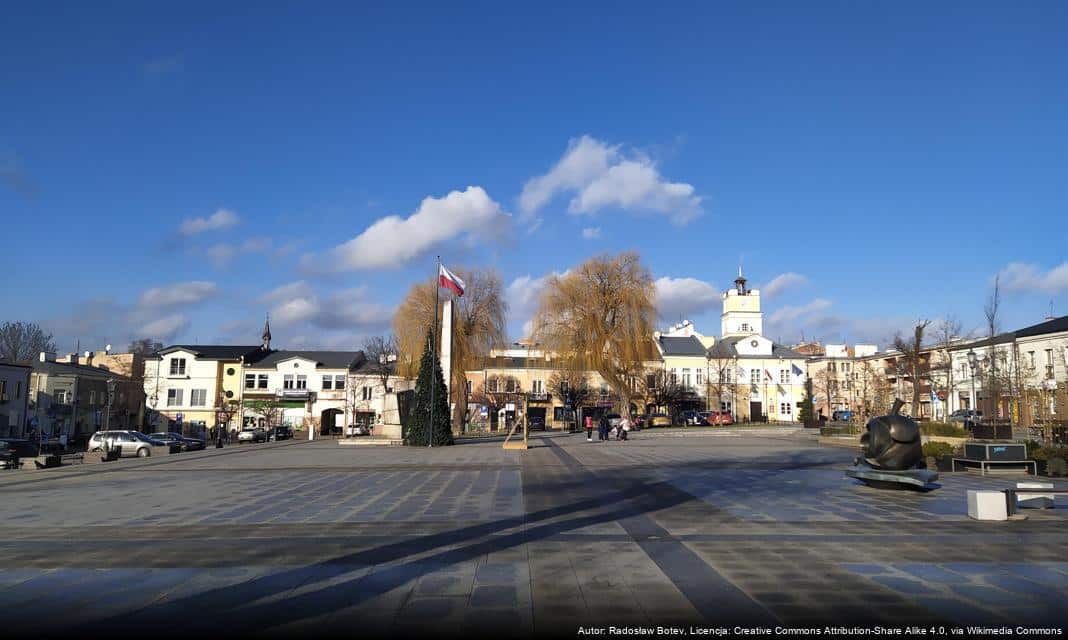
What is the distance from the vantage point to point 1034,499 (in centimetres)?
1267

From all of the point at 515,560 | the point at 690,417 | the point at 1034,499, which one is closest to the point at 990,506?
the point at 1034,499

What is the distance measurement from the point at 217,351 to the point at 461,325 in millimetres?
39206

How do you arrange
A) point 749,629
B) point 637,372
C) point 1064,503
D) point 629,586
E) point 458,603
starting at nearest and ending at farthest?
point 749,629
point 458,603
point 629,586
point 1064,503
point 637,372

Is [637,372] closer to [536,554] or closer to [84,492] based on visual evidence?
[84,492]

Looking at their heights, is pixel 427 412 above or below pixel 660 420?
above

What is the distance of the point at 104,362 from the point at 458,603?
Answer: 91.9 metres

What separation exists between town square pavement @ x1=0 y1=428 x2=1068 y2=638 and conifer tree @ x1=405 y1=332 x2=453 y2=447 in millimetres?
19054

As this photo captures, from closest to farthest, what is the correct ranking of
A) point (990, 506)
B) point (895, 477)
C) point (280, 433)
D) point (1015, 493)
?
point (990, 506)
point (1015, 493)
point (895, 477)
point (280, 433)

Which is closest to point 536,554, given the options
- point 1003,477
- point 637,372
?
point 1003,477

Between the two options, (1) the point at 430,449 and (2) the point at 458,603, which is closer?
(2) the point at 458,603

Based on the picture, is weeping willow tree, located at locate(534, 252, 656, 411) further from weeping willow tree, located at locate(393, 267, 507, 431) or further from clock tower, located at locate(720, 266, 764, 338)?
clock tower, located at locate(720, 266, 764, 338)

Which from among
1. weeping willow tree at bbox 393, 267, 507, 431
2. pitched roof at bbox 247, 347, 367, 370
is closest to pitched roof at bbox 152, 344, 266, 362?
pitched roof at bbox 247, 347, 367, 370

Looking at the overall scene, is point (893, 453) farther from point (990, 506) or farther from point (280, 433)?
point (280, 433)

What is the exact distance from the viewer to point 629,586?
712 centimetres
